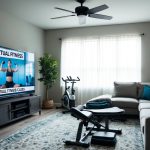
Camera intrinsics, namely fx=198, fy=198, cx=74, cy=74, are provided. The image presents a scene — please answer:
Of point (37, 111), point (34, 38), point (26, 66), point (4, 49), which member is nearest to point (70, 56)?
point (34, 38)

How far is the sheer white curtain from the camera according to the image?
553cm

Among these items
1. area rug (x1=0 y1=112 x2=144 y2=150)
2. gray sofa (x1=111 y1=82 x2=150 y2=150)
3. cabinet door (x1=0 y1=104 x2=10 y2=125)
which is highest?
gray sofa (x1=111 y1=82 x2=150 y2=150)

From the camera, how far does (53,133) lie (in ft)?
11.4

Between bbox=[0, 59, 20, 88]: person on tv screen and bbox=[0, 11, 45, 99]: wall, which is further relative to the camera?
bbox=[0, 11, 45, 99]: wall

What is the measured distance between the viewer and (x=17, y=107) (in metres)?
4.24

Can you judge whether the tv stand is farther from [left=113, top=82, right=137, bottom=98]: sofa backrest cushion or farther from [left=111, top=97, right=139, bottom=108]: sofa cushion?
[left=113, top=82, right=137, bottom=98]: sofa backrest cushion

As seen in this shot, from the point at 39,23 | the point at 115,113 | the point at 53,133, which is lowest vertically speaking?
the point at 53,133

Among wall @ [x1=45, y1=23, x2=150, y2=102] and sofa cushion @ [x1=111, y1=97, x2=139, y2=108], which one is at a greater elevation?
wall @ [x1=45, y1=23, x2=150, y2=102]

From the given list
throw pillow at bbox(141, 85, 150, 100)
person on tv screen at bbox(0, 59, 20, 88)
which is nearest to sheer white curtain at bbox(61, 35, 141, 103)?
throw pillow at bbox(141, 85, 150, 100)

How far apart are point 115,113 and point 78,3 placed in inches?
89.0

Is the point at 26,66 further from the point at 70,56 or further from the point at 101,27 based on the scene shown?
the point at 101,27

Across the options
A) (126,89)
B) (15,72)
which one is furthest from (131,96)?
(15,72)

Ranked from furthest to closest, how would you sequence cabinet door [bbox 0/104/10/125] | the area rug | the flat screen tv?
the flat screen tv → cabinet door [bbox 0/104/10/125] → the area rug

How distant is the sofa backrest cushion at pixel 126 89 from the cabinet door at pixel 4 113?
2685 millimetres
